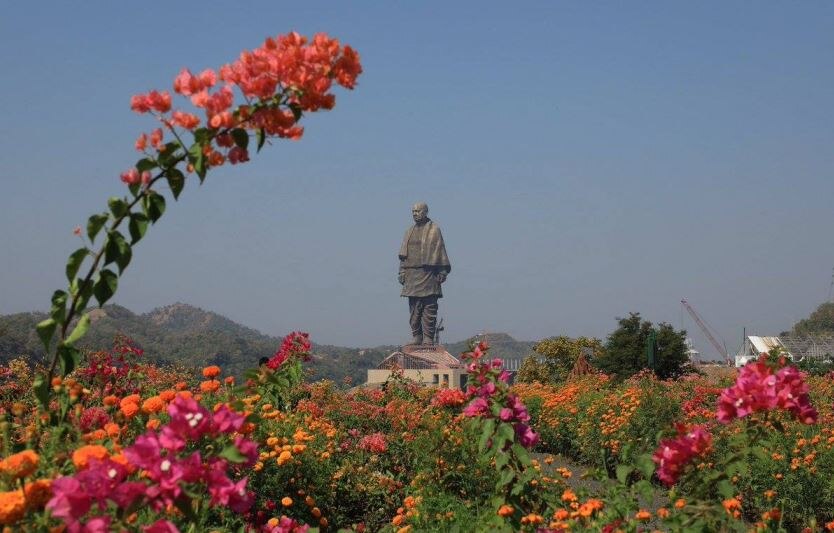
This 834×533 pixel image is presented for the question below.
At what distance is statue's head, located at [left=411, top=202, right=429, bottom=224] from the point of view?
189 ft

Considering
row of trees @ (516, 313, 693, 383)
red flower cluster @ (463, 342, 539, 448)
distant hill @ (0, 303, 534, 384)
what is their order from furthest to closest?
distant hill @ (0, 303, 534, 384)
row of trees @ (516, 313, 693, 383)
red flower cluster @ (463, 342, 539, 448)

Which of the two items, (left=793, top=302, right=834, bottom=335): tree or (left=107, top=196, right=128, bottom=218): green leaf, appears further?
(left=793, top=302, right=834, bottom=335): tree

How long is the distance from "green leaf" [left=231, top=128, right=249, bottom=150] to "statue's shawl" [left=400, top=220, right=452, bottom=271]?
185 ft

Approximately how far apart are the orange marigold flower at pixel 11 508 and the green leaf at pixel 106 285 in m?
0.54

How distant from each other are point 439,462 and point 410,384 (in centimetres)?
691

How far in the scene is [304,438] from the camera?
520 cm

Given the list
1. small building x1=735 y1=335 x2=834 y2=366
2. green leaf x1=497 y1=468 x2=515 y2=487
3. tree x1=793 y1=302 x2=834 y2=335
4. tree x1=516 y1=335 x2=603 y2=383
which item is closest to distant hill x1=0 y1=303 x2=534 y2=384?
tree x1=516 y1=335 x2=603 y2=383

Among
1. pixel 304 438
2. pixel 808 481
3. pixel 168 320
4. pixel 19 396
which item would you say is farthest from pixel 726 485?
pixel 168 320

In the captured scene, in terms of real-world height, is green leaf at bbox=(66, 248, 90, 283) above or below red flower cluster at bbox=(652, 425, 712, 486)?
above

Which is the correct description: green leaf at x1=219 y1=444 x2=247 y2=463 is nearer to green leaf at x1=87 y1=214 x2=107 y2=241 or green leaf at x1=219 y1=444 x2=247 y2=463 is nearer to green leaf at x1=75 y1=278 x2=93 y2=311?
green leaf at x1=75 y1=278 x2=93 y2=311

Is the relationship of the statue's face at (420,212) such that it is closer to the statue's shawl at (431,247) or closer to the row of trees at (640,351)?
the statue's shawl at (431,247)

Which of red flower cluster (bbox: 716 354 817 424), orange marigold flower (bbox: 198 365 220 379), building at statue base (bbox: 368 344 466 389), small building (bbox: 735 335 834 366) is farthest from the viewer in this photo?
building at statue base (bbox: 368 344 466 389)

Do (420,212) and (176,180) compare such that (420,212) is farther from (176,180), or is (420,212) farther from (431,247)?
(176,180)

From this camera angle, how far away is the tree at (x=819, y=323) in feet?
286
